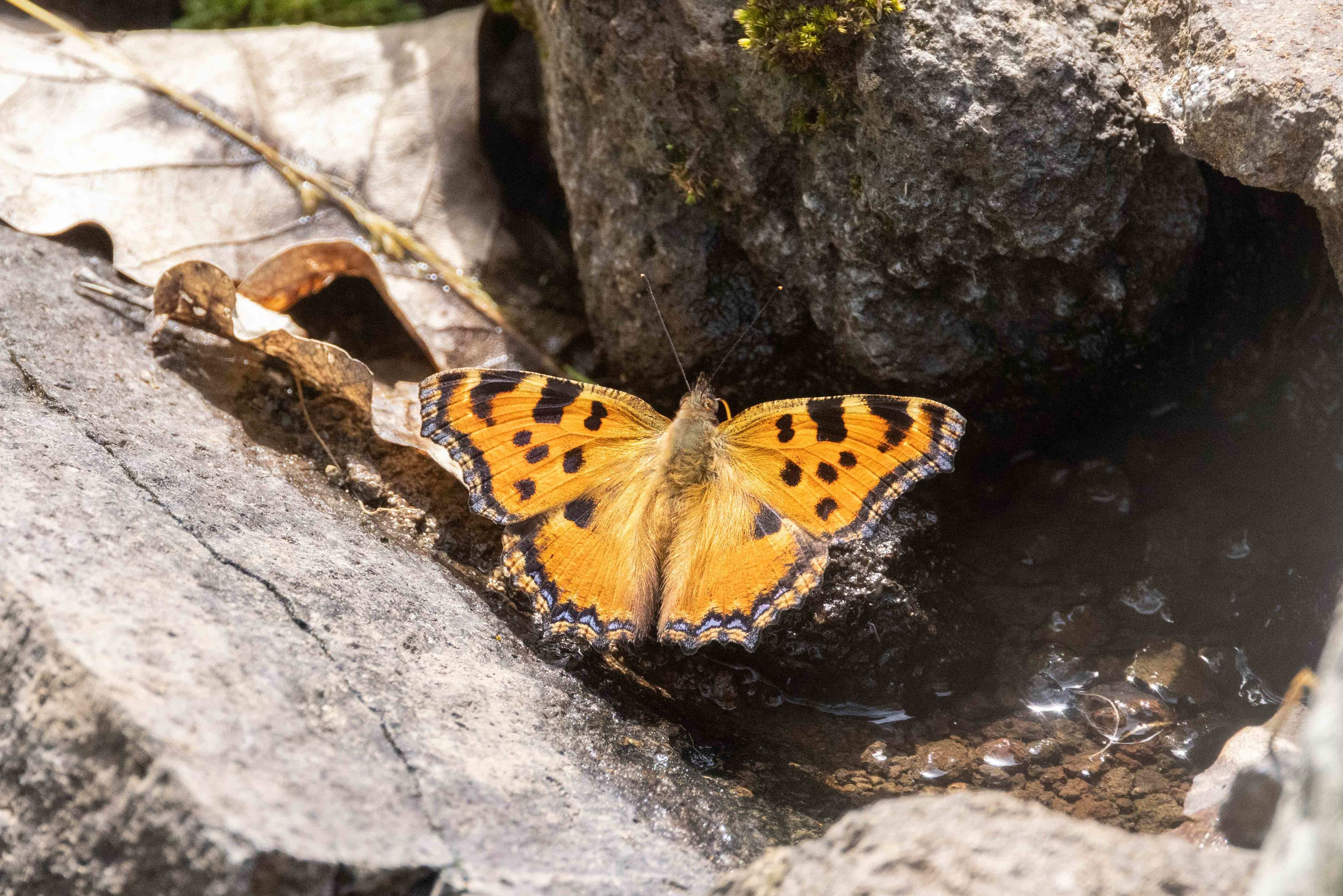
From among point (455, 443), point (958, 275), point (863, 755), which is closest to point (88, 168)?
point (455, 443)

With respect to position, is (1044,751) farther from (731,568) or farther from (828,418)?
(828,418)

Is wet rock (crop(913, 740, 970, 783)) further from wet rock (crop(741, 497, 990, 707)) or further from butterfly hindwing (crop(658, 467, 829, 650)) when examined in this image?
butterfly hindwing (crop(658, 467, 829, 650))

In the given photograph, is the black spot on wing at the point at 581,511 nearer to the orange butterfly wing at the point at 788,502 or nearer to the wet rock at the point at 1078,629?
the orange butterfly wing at the point at 788,502

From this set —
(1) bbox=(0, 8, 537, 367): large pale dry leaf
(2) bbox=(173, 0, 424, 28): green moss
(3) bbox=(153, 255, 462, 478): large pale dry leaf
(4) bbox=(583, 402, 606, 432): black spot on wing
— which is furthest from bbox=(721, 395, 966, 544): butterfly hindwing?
(2) bbox=(173, 0, 424, 28): green moss

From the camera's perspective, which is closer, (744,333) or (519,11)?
(744,333)

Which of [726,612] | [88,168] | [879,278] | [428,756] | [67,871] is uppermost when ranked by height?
[879,278]

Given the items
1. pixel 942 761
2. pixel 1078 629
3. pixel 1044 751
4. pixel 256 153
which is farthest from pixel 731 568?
pixel 256 153

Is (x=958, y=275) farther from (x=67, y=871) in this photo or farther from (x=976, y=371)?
(x=67, y=871)
